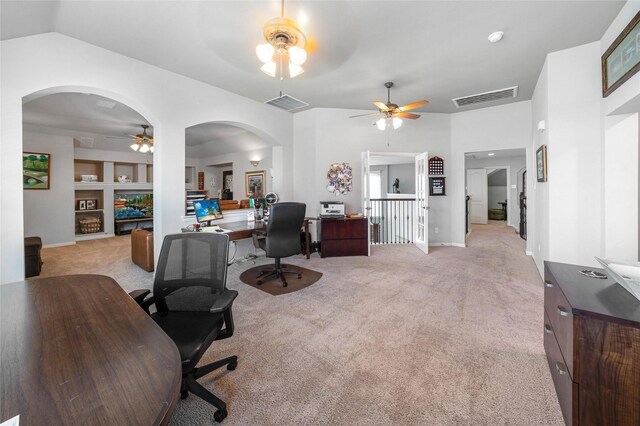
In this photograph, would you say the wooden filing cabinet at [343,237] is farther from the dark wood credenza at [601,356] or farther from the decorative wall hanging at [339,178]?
the dark wood credenza at [601,356]

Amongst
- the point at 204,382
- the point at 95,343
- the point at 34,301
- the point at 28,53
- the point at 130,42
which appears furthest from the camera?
the point at 130,42

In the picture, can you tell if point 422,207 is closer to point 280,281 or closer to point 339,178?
point 339,178

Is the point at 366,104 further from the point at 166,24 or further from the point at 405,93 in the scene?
the point at 166,24

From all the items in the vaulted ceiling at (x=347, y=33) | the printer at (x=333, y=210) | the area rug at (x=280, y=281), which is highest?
the vaulted ceiling at (x=347, y=33)

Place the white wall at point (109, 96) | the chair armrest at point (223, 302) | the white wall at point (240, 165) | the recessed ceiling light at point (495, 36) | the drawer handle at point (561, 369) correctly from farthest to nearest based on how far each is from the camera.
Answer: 1. the white wall at point (240, 165)
2. the recessed ceiling light at point (495, 36)
3. the white wall at point (109, 96)
4. the chair armrest at point (223, 302)
5. the drawer handle at point (561, 369)

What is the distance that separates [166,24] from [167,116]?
3.87 ft

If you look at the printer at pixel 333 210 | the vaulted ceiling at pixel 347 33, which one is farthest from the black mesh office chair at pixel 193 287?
the printer at pixel 333 210

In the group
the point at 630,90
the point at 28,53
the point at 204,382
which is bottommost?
the point at 204,382

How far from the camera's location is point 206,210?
3.67 metres

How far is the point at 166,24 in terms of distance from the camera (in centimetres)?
258

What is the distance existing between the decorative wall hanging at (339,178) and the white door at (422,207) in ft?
4.74

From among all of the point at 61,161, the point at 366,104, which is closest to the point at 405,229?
the point at 366,104

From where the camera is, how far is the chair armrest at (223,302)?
146 centimetres

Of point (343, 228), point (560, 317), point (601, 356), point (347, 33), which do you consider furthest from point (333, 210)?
point (601, 356)
